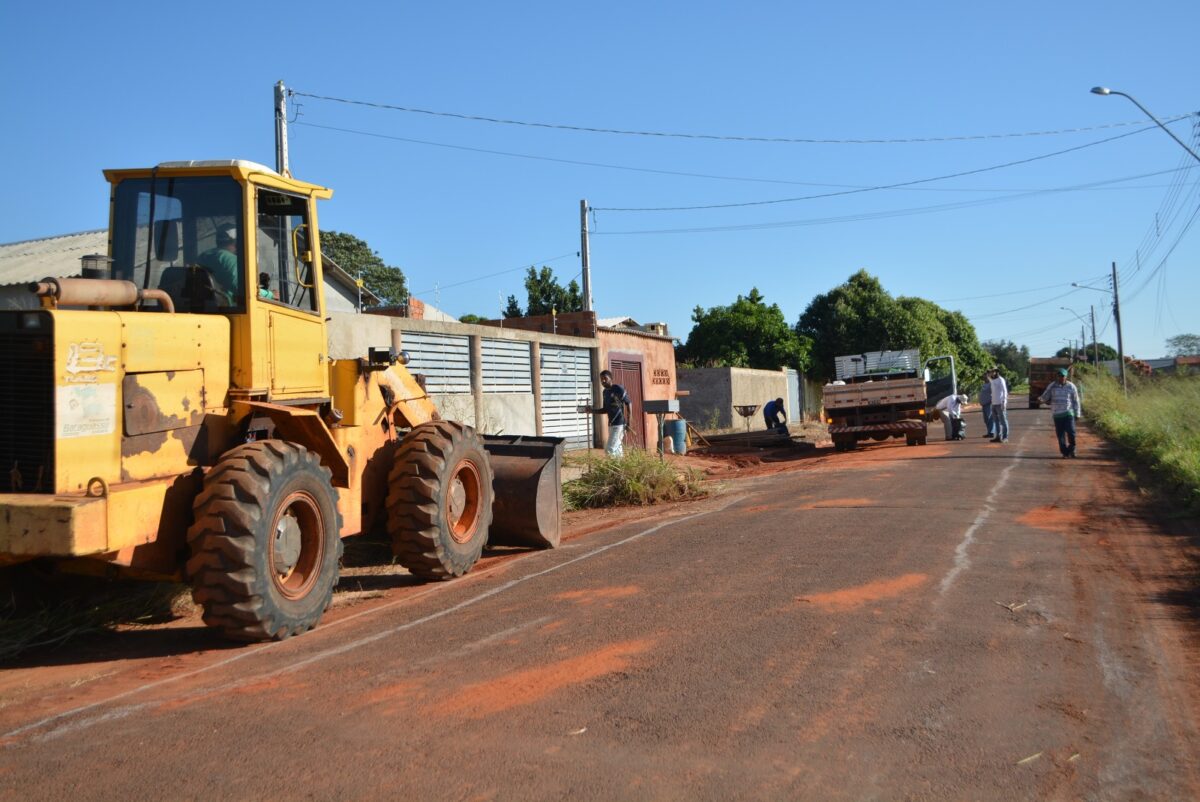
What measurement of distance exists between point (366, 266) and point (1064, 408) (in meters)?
44.9

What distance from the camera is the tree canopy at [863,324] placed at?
166 ft

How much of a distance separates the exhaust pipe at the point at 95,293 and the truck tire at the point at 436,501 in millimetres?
2432

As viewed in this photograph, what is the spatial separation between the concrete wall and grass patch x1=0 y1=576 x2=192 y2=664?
99.9ft

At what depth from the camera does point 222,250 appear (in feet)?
23.2

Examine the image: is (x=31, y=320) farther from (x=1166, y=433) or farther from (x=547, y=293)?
(x=547, y=293)

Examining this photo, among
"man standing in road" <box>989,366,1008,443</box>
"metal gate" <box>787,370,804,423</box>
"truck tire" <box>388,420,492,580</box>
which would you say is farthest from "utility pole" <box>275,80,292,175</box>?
"metal gate" <box>787,370,804,423</box>

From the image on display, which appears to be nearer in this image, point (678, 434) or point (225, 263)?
point (225, 263)

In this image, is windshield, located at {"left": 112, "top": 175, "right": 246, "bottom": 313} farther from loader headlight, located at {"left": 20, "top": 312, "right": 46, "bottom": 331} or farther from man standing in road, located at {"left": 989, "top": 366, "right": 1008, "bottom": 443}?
man standing in road, located at {"left": 989, "top": 366, "right": 1008, "bottom": 443}

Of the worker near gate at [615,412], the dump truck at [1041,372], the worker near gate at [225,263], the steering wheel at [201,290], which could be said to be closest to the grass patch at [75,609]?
the steering wheel at [201,290]

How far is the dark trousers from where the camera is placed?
19.0 metres

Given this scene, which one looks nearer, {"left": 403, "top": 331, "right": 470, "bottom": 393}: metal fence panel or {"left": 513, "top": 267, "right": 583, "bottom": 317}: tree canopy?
{"left": 403, "top": 331, "right": 470, "bottom": 393}: metal fence panel

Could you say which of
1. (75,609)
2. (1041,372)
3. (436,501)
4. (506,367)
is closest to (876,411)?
(506,367)

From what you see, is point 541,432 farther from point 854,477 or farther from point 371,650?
point 371,650

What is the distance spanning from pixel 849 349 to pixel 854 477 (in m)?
37.1
